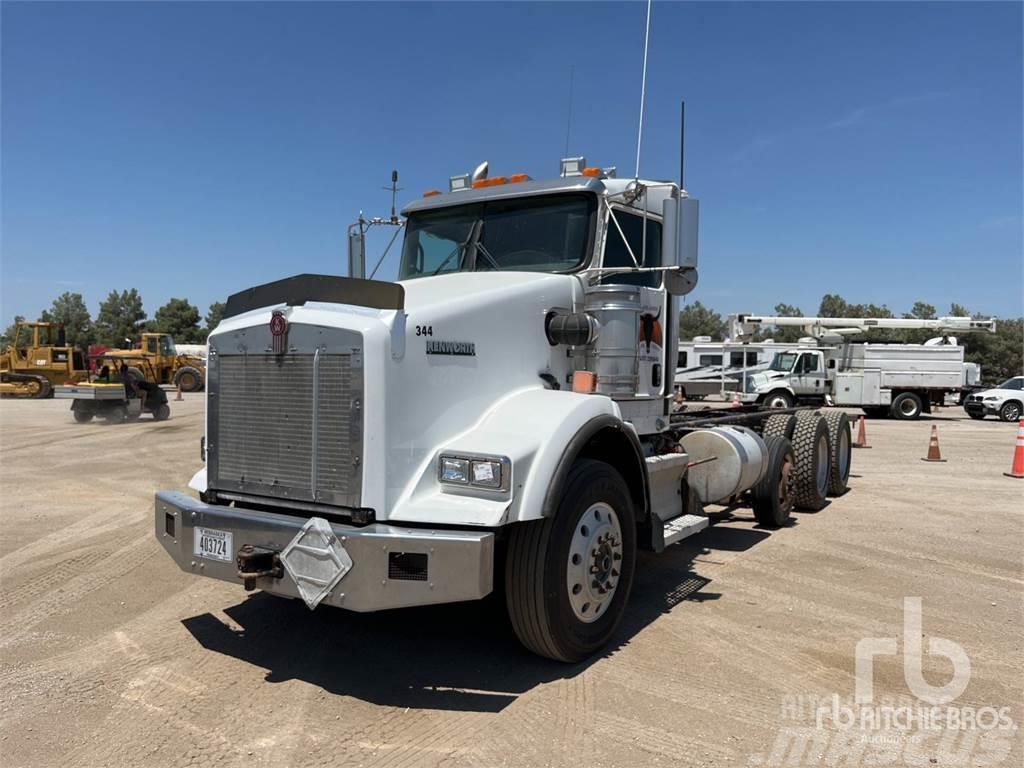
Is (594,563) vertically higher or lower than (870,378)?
lower

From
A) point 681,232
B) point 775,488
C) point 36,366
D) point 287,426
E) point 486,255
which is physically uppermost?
point 681,232

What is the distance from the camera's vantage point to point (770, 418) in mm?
8555

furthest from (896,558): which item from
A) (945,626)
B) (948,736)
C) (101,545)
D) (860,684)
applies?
(101,545)

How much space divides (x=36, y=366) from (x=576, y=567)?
30.0 m

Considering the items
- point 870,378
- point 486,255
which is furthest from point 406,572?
point 870,378

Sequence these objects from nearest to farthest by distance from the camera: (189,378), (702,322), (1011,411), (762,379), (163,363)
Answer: (1011,411)
(762,379)
(163,363)
(189,378)
(702,322)

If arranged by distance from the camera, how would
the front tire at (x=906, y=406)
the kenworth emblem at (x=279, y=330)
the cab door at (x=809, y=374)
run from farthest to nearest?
the front tire at (x=906, y=406) < the cab door at (x=809, y=374) < the kenworth emblem at (x=279, y=330)

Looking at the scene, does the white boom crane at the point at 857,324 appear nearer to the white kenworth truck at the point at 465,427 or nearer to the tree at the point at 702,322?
the white kenworth truck at the point at 465,427

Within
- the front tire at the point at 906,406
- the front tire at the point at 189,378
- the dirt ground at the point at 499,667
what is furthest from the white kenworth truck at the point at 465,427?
the front tire at the point at 189,378

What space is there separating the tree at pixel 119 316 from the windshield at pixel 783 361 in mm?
58473

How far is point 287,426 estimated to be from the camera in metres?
3.89

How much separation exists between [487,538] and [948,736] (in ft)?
7.28

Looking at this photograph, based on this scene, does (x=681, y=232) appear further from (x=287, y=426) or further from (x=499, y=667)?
(x=499, y=667)

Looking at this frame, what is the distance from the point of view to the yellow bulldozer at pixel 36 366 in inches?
1097
